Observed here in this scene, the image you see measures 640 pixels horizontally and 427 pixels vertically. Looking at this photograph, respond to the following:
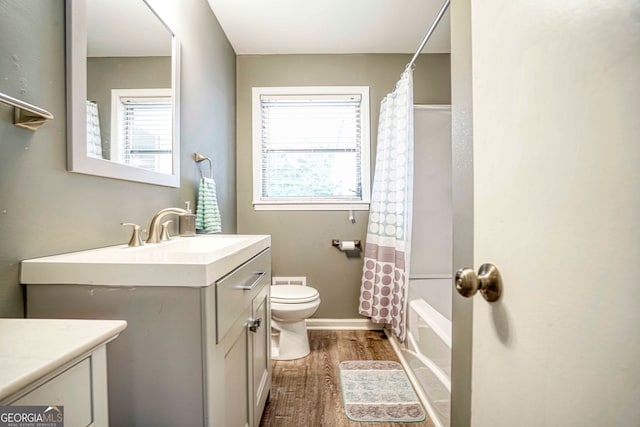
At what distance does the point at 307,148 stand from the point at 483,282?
85.4 inches

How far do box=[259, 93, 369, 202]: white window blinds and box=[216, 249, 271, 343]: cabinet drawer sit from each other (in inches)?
53.2

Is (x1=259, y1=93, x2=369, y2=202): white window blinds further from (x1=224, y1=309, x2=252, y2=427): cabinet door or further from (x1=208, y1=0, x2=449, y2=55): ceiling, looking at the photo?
(x1=224, y1=309, x2=252, y2=427): cabinet door

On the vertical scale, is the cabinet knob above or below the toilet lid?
above

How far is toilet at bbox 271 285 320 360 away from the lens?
191 cm

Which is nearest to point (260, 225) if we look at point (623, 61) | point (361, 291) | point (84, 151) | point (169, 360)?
point (361, 291)

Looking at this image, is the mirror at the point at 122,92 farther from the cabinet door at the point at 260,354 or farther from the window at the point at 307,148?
the window at the point at 307,148

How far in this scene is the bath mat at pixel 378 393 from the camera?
1.48 metres

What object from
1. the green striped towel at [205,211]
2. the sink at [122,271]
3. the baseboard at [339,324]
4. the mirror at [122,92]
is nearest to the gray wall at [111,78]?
the mirror at [122,92]

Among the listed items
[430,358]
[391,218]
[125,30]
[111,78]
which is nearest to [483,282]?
[430,358]

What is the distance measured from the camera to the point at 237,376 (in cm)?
96

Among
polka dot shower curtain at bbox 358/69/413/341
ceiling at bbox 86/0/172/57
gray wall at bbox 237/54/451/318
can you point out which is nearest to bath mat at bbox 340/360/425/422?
polka dot shower curtain at bbox 358/69/413/341

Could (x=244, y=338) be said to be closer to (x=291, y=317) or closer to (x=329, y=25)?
(x=291, y=317)

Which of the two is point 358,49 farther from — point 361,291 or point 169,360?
point 169,360

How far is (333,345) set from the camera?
2227mm
